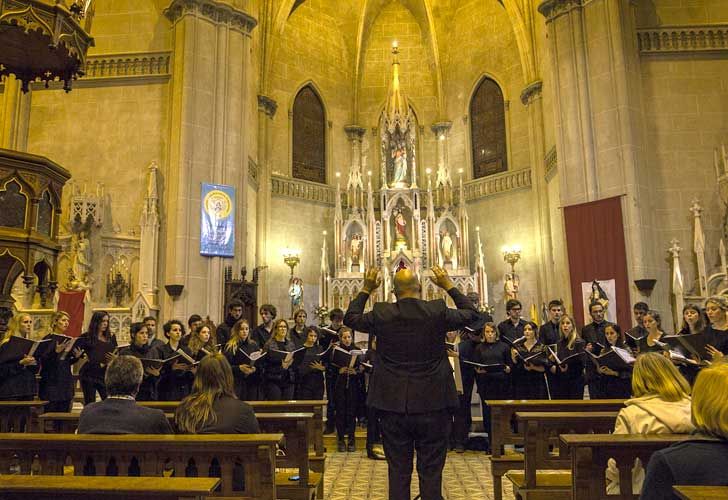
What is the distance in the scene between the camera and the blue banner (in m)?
13.2

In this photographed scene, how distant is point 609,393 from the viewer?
7.00m

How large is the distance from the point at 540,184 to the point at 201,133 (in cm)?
973

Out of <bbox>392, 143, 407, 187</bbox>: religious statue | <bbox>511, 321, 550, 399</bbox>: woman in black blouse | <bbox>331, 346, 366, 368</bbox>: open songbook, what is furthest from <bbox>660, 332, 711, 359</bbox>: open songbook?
<bbox>392, 143, 407, 187</bbox>: religious statue

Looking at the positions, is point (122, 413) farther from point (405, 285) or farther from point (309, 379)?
point (309, 379)

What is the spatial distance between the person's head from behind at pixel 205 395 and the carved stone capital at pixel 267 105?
52.2 feet

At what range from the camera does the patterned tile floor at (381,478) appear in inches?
217

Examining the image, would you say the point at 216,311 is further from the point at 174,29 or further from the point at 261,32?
the point at 261,32

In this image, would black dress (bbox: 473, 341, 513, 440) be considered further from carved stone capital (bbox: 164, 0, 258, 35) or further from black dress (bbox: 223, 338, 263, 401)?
carved stone capital (bbox: 164, 0, 258, 35)

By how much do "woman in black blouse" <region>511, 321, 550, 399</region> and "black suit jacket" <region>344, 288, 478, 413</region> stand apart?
364 cm

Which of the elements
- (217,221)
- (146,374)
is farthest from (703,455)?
(217,221)

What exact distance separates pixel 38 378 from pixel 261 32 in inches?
556

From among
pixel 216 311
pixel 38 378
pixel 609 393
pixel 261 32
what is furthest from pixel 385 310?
pixel 261 32

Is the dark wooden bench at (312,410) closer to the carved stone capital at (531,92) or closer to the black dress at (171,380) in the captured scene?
the black dress at (171,380)

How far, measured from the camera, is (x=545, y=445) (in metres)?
4.28
